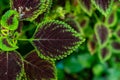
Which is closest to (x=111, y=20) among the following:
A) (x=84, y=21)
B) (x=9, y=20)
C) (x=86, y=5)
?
(x=84, y=21)

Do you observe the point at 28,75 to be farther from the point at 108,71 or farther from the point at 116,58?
the point at 108,71

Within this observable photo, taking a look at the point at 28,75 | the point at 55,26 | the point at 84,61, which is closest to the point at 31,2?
the point at 55,26

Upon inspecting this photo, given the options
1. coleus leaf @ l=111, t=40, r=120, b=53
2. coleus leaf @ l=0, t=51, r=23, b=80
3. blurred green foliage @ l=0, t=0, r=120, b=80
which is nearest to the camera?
coleus leaf @ l=0, t=51, r=23, b=80

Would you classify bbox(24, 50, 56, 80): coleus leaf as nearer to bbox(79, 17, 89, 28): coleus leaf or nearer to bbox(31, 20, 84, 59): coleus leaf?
bbox(31, 20, 84, 59): coleus leaf

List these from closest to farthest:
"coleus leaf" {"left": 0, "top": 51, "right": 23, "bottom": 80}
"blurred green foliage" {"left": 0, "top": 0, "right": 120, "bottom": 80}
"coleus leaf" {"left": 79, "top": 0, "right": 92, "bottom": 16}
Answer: "coleus leaf" {"left": 0, "top": 51, "right": 23, "bottom": 80}
"coleus leaf" {"left": 79, "top": 0, "right": 92, "bottom": 16}
"blurred green foliage" {"left": 0, "top": 0, "right": 120, "bottom": 80}

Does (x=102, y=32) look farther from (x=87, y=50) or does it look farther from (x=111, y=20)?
(x=87, y=50)

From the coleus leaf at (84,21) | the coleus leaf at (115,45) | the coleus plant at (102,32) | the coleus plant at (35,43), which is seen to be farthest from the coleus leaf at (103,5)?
the coleus leaf at (115,45)

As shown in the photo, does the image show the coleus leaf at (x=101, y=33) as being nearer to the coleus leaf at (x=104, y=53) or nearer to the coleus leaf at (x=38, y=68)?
the coleus leaf at (x=104, y=53)

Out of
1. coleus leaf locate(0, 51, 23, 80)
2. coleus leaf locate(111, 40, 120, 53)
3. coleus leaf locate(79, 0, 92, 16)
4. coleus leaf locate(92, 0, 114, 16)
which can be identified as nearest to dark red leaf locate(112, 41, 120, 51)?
coleus leaf locate(111, 40, 120, 53)
